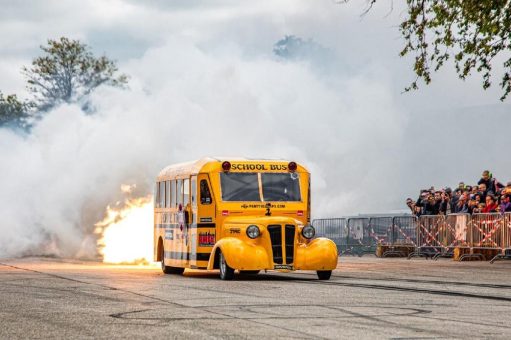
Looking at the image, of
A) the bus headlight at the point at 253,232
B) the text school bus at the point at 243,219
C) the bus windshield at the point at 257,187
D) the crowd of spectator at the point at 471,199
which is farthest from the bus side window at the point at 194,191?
the crowd of spectator at the point at 471,199

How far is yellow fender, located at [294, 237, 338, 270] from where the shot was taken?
21.9 m

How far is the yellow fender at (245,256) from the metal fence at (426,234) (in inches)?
421

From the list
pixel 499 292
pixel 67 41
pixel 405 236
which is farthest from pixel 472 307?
pixel 67 41

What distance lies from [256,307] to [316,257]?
7.36 meters

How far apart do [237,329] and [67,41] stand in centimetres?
7885

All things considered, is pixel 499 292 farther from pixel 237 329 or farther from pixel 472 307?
pixel 237 329

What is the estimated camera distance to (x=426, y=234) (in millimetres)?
35656

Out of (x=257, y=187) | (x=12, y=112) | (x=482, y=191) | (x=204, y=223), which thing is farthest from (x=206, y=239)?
(x=12, y=112)

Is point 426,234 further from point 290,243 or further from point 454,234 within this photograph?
point 290,243

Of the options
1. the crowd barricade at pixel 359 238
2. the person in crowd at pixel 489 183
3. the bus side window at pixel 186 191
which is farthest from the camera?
the crowd barricade at pixel 359 238

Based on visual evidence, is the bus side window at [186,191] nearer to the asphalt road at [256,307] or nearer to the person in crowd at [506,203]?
the asphalt road at [256,307]

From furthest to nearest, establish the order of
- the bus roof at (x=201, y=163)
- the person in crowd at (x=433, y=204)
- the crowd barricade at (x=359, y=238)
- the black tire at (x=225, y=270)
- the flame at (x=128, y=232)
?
the crowd barricade at (x=359, y=238) < the person in crowd at (x=433, y=204) < the flame at (x=128, y=232) < the bus roof at (x=201, y=163) < the black tire at (x=225, y=270)

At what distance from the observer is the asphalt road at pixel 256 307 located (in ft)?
38.5

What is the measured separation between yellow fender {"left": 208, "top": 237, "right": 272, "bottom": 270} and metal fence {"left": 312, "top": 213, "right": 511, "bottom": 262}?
35.1 feet
